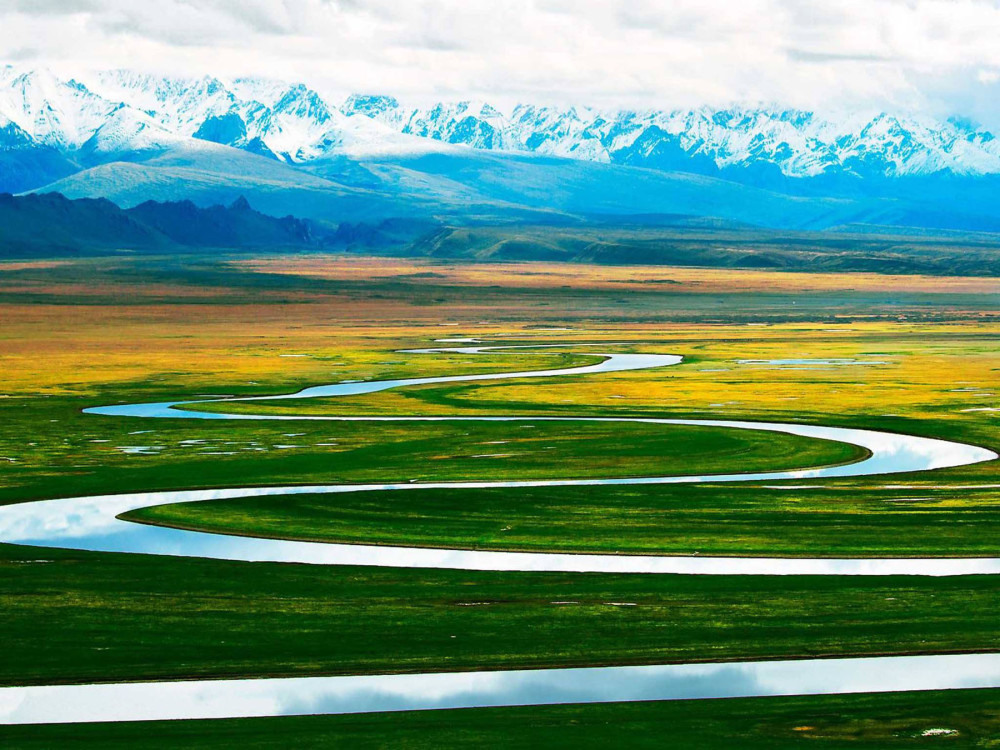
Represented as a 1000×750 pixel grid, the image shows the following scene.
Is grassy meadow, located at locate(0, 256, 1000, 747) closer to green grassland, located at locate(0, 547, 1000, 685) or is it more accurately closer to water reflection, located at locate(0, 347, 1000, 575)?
green grassland, located at locate(0, 547, 1000, 685)

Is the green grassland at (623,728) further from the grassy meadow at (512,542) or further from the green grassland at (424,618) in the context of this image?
the green grassland at (424,618)

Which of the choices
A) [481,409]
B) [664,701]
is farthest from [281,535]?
[481,409]

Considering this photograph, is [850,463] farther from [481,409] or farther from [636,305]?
[636,305]

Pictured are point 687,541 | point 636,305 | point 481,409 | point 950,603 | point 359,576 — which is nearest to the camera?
point 950,603

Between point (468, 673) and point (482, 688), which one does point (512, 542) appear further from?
point (482, 688)

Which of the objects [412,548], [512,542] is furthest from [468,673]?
[512,542]

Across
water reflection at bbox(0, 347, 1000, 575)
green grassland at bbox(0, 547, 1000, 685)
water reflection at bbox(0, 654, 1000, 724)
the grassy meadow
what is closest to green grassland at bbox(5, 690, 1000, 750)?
the grassy meadow
